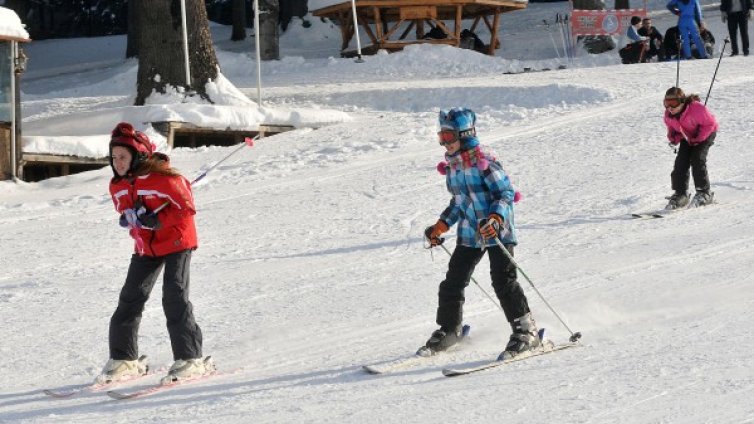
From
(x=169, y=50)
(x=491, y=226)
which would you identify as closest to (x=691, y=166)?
(x=491, y=226)

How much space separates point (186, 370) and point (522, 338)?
1.67 meters

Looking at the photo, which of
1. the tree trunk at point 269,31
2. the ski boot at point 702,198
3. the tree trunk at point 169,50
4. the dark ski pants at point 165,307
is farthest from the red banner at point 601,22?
the dark ski pants at point 165,307

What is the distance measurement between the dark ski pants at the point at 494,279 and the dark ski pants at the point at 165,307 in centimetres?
129

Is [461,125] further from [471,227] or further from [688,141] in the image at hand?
[688,141]

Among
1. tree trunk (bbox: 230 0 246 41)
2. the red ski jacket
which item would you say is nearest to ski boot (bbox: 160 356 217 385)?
the red ski jacket

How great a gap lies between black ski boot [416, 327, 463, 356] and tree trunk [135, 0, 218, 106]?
9.81m

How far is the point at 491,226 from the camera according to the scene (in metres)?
6.01

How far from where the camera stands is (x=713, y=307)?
7020 millimetres

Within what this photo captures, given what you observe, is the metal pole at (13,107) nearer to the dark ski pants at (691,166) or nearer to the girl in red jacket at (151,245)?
the dark ski pants at (691,166)

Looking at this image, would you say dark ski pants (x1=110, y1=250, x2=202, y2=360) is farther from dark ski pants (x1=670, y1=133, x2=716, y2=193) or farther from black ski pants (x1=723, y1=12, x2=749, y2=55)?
black ski pants (x1=723, y1=12, x2=749, y2=55)

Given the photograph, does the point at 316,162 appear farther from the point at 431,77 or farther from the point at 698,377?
the point at 698,377

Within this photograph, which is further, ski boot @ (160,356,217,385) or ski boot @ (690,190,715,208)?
ski boot @ (690,190,715,208)

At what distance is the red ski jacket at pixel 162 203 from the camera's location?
6.09m

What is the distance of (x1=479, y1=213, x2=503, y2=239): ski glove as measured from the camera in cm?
602
